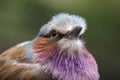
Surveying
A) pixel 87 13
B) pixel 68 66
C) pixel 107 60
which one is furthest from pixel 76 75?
pixel 87 13

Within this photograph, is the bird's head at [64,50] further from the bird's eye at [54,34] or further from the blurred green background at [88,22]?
the blurred green background at [88,22]

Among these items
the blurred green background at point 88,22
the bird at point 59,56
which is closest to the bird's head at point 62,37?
the bird at point 59,56

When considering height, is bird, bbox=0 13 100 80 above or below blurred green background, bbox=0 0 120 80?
below

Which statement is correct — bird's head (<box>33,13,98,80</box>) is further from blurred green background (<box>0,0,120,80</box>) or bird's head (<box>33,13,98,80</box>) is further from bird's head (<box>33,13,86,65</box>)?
blurred green background (<box>0,0,120,80</box>)

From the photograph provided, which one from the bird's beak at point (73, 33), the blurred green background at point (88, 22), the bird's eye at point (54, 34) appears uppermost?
the blurred green background at point (88, 22)

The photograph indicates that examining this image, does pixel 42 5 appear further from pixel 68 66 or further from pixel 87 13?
pixel 68 66

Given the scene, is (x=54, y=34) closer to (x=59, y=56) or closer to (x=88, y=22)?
(x=59, y=56)

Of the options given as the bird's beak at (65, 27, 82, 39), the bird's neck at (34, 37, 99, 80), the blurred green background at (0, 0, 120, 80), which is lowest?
the bird's neck at (34, 37, 99, 80)

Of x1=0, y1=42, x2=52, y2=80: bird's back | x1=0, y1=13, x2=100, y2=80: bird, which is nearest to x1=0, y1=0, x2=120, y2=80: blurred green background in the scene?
x1=0, y1=42, x2=52, y2=80: bird's back
